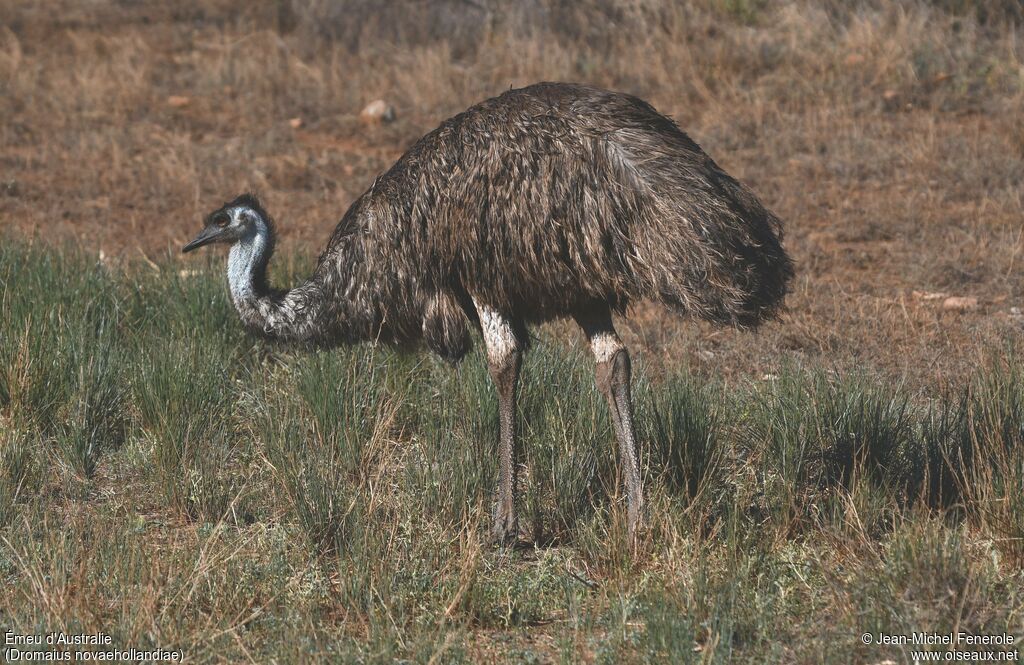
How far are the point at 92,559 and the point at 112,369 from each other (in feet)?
5.87

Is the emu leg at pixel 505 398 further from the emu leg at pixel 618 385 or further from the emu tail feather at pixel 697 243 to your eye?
the emu tail feather at pixel 697 243

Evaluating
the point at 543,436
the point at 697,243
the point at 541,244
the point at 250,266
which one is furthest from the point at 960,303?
the point at 250,266

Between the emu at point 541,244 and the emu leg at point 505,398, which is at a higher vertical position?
the emu at point 541,244

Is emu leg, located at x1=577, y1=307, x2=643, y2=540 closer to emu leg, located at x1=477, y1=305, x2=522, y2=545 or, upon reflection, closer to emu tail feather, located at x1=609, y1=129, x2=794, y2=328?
emu leg, located at x1=477, y1=305, x2=522, y2=545

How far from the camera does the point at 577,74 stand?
11.8 metres

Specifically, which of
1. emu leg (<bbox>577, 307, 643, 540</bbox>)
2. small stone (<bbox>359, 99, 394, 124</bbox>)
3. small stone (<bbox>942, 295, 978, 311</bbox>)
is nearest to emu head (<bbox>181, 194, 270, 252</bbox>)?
emu leg (<bbox>577, 307, 643, 540</bbox>)

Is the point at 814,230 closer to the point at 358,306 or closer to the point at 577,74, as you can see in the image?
the point at 577,74

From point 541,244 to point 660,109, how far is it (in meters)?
6.87

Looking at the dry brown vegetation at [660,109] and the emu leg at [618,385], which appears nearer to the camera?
the emu leg at [618,385]

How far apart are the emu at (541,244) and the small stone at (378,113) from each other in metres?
6.06

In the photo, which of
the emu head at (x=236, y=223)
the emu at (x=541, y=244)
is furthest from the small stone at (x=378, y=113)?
the emu at (x=541, y=244)

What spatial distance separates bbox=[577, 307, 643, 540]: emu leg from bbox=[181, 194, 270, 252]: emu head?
4.77 feet

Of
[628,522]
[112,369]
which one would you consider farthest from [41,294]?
[628,522]

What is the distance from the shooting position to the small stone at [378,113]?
454 inches
